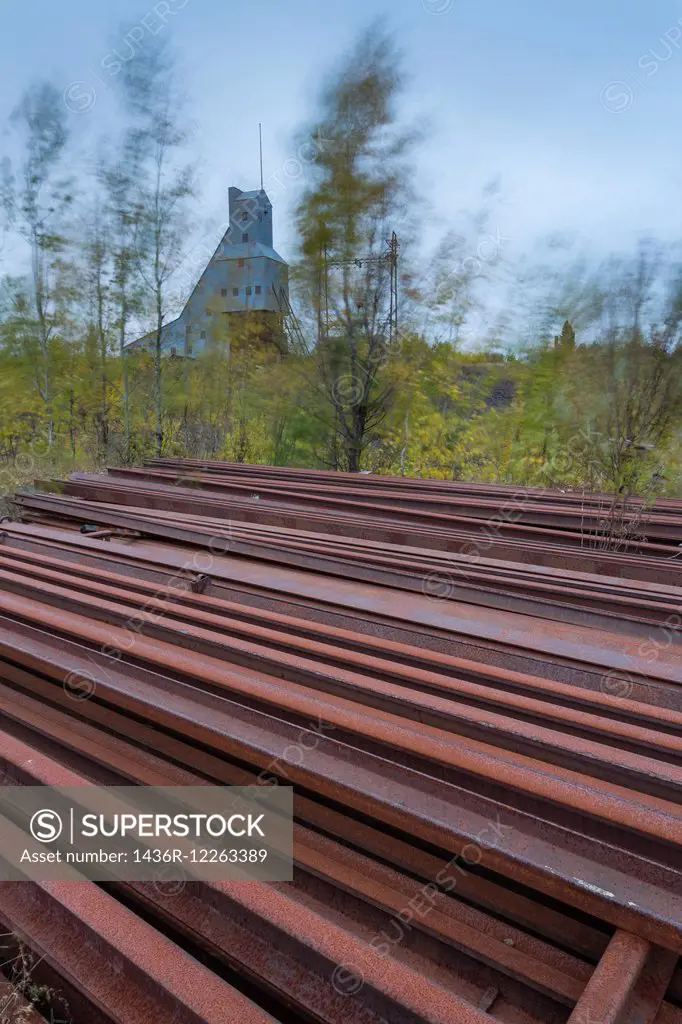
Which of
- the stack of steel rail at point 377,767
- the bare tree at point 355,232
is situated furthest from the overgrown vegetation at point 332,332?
the stack of steel rail at point 377,767

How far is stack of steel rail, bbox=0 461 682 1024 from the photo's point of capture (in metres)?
0.89

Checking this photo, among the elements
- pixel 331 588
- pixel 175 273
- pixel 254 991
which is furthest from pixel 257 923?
pixel 175 273

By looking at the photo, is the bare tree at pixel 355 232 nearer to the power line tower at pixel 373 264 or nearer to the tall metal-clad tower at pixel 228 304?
the power line tower at pixel 373 264

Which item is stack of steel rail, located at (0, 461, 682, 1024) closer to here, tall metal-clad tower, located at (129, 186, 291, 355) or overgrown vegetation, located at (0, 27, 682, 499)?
overgrown vegetation, located at (0, 27, 682, 499)

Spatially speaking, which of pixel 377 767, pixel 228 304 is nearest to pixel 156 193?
pixel 228 304

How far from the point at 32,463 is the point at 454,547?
642cm

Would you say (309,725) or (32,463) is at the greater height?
(32,463)

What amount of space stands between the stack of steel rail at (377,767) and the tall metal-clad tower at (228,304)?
16.4 feet

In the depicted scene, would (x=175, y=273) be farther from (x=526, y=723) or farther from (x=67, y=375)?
(x=526, y=723)

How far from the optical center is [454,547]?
2725mm

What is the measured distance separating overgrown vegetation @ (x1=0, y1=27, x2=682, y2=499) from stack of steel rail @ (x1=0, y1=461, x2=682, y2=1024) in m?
3.10

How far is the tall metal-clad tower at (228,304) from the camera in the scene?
21.8ft

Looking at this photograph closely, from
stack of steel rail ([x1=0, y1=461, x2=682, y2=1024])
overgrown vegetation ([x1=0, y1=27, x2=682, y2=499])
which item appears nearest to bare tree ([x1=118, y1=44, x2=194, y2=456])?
overgrown vegetation ([x1=0, y1=27, x2=682, y2=499])

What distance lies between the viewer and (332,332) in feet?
20.6
